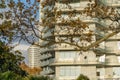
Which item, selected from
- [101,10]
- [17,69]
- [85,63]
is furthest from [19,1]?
[85,63]

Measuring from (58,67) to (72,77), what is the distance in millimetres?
2462

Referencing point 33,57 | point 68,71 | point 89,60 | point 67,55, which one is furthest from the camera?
point 33,57

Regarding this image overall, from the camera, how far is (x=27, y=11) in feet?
55.9

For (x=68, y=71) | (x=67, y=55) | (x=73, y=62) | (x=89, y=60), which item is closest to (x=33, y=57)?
(x=67, y=55)

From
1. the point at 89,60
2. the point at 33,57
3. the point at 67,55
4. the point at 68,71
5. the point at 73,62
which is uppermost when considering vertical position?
the point at 67,55

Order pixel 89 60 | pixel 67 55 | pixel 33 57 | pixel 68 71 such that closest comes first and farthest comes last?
pixel 89 60
pixel 68 71
pixel 67 55
pixel 33 57

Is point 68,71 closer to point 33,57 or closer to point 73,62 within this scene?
point 73,62

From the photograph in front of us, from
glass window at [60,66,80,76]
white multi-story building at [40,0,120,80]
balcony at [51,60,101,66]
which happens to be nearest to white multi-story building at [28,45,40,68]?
white multi-story building at [40,0,120,80]

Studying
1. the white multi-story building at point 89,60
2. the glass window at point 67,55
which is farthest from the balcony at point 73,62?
the glass window at point 67,55

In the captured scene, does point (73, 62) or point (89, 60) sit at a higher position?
point (89, 60)

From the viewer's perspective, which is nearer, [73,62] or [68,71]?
[73,62]

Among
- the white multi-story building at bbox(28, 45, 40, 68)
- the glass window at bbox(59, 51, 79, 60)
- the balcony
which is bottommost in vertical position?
the white multi-story building at bbox(28, 45, 40, 68)

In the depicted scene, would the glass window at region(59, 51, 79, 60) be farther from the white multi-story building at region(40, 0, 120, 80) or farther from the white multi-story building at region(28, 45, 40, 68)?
the white multi-story building at region(28, 45, 40, 68)

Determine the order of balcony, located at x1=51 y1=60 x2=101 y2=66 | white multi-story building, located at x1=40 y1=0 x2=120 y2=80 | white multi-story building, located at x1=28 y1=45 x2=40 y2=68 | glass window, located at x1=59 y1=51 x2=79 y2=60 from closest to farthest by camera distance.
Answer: balcony, located at x1=51 y1=60 x2=101 y2=66 < white multi-story building, located at x1=40 y1=0 x2=120 y2=80 < glass window, located at x1=59 y1=51 x2=79 y2=60 < white multi-story building, located at x1=28 y1=45 x2=40 y2=68
